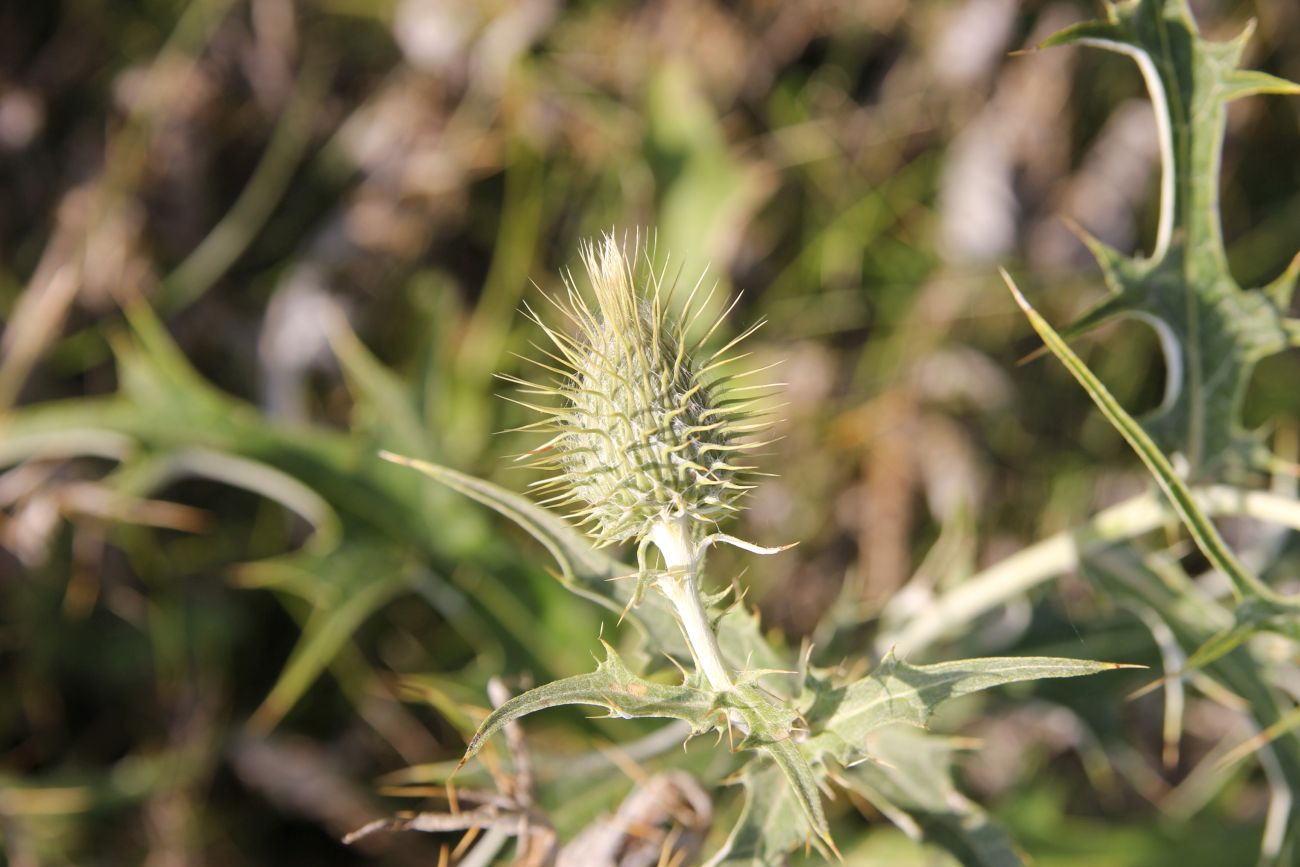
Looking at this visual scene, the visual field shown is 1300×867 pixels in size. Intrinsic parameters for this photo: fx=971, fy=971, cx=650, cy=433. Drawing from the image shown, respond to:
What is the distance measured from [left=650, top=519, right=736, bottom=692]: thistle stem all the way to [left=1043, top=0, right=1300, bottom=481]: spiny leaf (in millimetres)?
760

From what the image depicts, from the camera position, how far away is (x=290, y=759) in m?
2.69

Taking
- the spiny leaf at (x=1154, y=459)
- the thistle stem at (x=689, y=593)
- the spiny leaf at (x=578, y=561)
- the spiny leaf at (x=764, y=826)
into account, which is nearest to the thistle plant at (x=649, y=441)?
the thistle stem at (x=689, y=593)

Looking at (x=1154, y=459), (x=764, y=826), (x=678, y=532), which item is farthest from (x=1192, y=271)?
(x=764, y=826)

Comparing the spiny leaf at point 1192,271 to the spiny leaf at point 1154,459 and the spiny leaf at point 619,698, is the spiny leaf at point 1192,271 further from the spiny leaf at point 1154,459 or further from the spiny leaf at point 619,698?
the spiny leaf at point 619,698

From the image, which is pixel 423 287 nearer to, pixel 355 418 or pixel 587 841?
pixel 355 418

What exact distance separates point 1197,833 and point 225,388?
10.1 feet

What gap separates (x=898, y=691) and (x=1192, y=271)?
0.96 metres

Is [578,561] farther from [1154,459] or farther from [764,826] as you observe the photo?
[1154,459]

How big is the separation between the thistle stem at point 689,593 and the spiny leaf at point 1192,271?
760mm

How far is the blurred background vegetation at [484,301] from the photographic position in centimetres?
267

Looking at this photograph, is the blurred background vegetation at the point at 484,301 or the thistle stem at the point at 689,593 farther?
the blurred background vegetation at the point at 484,301

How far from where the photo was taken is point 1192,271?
1.69 m

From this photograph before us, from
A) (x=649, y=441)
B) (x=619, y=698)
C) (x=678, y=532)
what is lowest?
(x=619, y=698)

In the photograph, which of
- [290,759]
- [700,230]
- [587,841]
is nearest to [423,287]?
[700,230]
